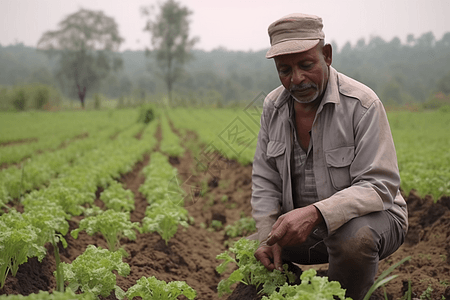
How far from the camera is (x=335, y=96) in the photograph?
2.67m

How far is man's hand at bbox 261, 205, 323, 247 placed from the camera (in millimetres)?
2271

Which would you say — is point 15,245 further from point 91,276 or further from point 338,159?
point 338,159

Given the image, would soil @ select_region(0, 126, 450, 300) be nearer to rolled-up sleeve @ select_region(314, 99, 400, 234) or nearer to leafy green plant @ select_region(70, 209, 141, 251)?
leafy green plant @ select_region(70, 209, 141, 251)

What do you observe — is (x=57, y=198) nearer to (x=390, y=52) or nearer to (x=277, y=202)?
(x=277, y=202)

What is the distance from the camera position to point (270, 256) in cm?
265

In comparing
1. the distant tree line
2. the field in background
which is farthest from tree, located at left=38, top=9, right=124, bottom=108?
the field in background

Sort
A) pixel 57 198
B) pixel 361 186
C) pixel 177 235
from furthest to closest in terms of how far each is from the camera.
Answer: pixel 177 235, pixel 57 198, pixel 361 186

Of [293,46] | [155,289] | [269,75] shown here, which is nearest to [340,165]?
[293,46]

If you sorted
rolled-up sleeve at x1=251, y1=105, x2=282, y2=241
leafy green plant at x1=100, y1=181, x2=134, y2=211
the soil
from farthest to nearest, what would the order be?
leafy green plant at x1=100, y1=181, x2=134, y2=211 → the soil → rolled-up sleeve at x1=251, y1=105, x2=282, y2=241

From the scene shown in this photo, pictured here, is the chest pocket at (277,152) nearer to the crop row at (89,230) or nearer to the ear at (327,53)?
the ear at (327,53)

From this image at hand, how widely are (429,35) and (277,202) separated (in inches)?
5264

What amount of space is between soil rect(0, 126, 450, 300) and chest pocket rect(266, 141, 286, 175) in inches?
41.0

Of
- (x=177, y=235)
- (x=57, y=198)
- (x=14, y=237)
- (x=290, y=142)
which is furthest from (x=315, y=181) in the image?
(x=57, y=198)

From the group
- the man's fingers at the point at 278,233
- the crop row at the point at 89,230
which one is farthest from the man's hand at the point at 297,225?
the crop row at the point at 89,230
